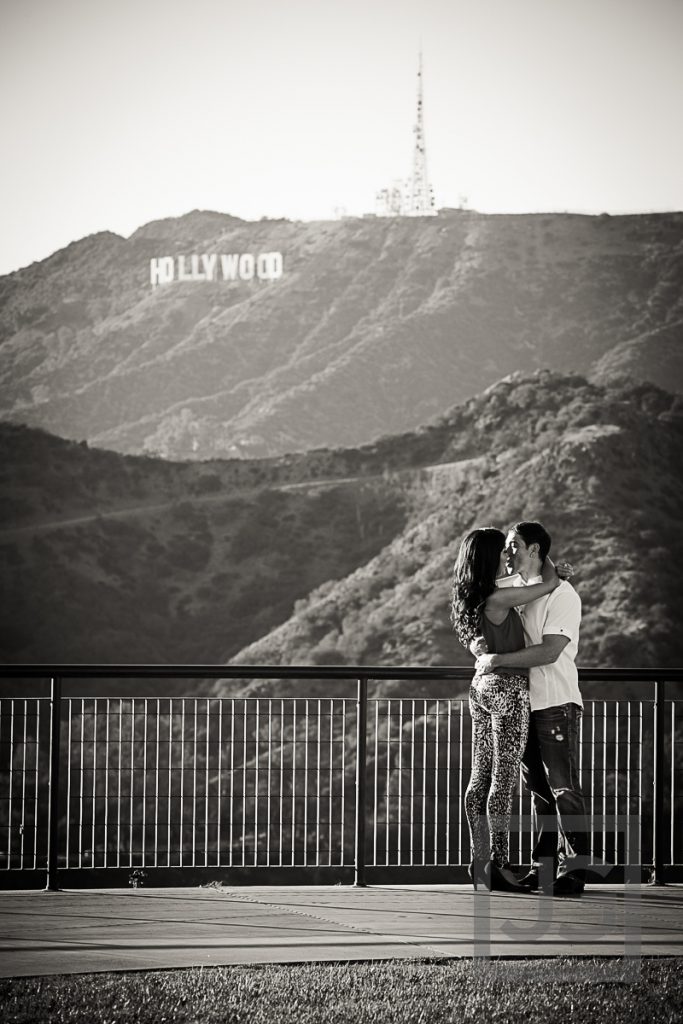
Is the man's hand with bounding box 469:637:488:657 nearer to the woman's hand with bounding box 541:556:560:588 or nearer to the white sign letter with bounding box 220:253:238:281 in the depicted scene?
the woman's hand with bounding box 541:556:560:588

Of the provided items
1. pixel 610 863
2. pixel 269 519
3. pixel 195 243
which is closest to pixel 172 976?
pixel 610 863

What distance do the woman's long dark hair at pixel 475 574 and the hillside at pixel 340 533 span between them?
47435 millimetres

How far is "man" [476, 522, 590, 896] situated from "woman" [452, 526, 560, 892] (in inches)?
2.7

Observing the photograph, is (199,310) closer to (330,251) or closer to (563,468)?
(330,251)

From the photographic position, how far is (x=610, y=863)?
8.43m

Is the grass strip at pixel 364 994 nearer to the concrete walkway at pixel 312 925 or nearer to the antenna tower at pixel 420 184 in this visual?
the concrete walkway at pixel 312 925

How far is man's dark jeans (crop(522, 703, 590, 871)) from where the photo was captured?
6.90 m

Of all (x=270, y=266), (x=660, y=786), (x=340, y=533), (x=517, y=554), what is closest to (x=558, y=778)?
(x=517, y=554)

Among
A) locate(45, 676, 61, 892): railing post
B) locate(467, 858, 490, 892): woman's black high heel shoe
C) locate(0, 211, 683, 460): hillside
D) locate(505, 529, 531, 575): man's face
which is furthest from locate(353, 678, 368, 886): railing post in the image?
locate(0, 211, 683, 460): hillside

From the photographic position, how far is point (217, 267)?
126 meters

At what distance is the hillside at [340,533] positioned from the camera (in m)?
60.4

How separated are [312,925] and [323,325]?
358ft

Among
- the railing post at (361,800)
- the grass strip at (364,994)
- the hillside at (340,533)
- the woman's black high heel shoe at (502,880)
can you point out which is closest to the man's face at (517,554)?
the railing post at (361,800)

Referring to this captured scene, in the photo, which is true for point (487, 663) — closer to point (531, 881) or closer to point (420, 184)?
point (531, 881)
